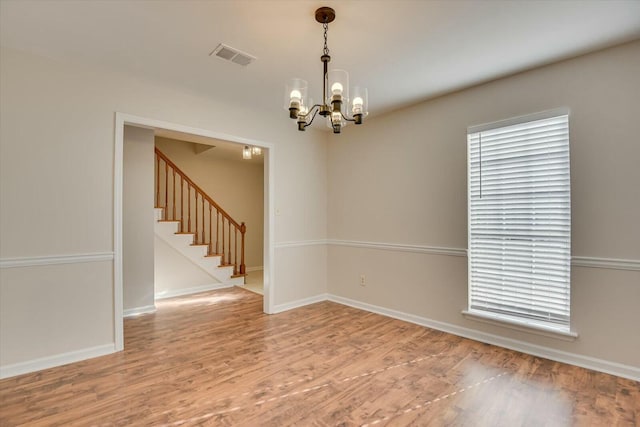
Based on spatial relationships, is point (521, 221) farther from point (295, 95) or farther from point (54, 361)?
point (54, 361)

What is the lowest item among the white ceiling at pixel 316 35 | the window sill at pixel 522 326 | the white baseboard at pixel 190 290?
the white baseboard at pixel 190 290

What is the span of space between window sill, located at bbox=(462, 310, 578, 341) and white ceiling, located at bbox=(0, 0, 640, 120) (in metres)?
2.37

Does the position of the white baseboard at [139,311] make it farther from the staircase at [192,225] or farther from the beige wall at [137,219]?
the staircase at [192,225]

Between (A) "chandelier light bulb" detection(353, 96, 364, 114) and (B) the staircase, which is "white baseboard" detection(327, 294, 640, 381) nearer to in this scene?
(A) "chandelier light bulb" detection(353, 96, 364, 114)

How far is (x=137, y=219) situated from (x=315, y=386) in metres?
3.26

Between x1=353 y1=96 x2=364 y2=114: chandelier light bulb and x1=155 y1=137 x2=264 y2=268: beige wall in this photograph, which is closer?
x1=353 y1=96 x2=364 y2=114: chandelier light bulb

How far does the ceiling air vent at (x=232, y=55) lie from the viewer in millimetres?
2533

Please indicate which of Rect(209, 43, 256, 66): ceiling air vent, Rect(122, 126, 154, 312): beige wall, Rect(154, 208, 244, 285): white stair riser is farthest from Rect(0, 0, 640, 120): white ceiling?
Rect(154, 208, 244, 285): white stair riser

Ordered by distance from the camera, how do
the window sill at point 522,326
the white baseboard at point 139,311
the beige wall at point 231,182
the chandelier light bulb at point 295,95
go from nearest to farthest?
the chandelier light bulb at point 295,95 < the window sill at point 522,326 < the white baseboard at point 139,311 < the beige wall at point 231,182

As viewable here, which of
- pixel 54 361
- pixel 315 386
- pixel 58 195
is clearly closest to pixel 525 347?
pixel 315 386

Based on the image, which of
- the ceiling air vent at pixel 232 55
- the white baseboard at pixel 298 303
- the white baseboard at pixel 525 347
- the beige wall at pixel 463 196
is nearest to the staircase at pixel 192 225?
the white baseboard at pixel 298 303

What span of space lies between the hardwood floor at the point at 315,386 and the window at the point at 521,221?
465 mm

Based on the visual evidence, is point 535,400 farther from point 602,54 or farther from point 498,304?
point 602,54

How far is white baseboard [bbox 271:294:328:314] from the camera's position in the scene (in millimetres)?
4199
